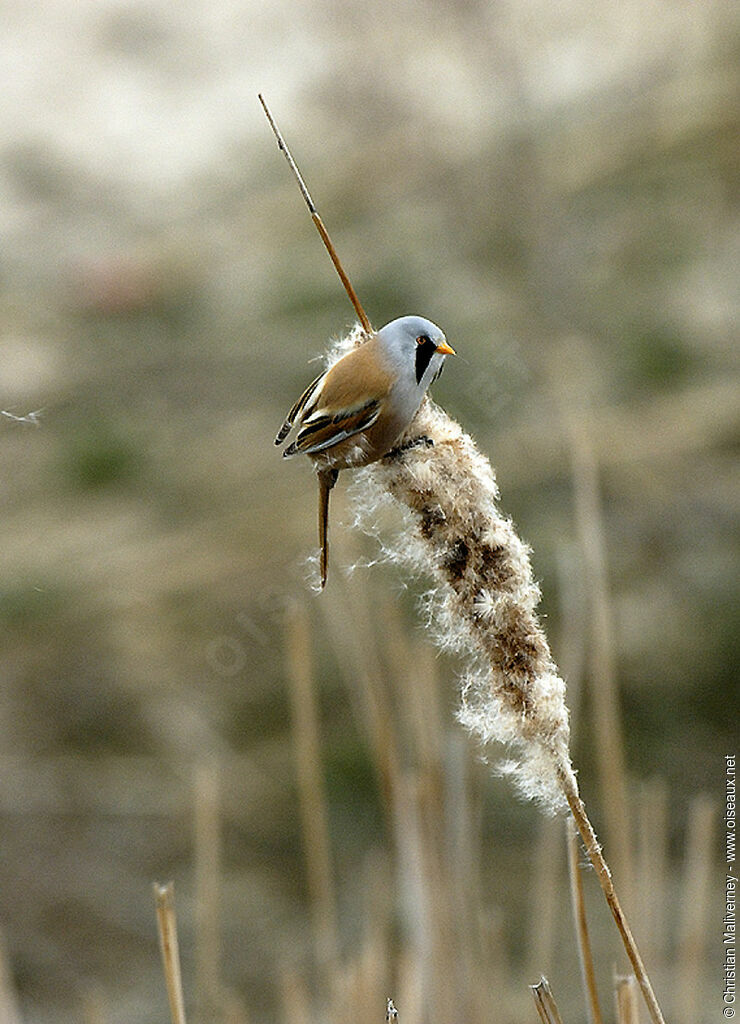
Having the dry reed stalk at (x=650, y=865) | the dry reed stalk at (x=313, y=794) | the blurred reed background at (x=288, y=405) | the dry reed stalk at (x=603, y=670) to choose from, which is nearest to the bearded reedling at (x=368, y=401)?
the dry reed stalk at (x=603, y=670)

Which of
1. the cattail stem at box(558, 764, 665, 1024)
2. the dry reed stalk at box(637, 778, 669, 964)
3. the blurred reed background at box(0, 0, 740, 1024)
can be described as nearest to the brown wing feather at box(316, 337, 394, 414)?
the cattail stem at box(558, 764, 665, 1024)

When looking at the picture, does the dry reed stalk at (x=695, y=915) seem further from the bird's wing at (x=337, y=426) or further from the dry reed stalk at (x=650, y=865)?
the bird's wing at (x=337, y=426)

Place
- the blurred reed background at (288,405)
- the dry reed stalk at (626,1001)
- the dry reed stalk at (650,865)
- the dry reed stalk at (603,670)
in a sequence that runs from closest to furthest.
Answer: the dry reed stalk at (626,1001) < the dry reed stalk at (603,670) < the dry reed stalk at (650,865) < the blurred reed background at (288,405)

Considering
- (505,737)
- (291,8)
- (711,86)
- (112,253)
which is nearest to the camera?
(505,737)

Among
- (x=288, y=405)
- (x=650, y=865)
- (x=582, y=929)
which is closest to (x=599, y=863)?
(x=582, y=929)

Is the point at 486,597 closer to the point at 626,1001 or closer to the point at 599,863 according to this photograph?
the point at 599,863

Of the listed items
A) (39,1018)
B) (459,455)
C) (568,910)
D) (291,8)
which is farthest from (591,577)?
(291,8)

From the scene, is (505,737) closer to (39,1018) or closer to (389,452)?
(389,452)
